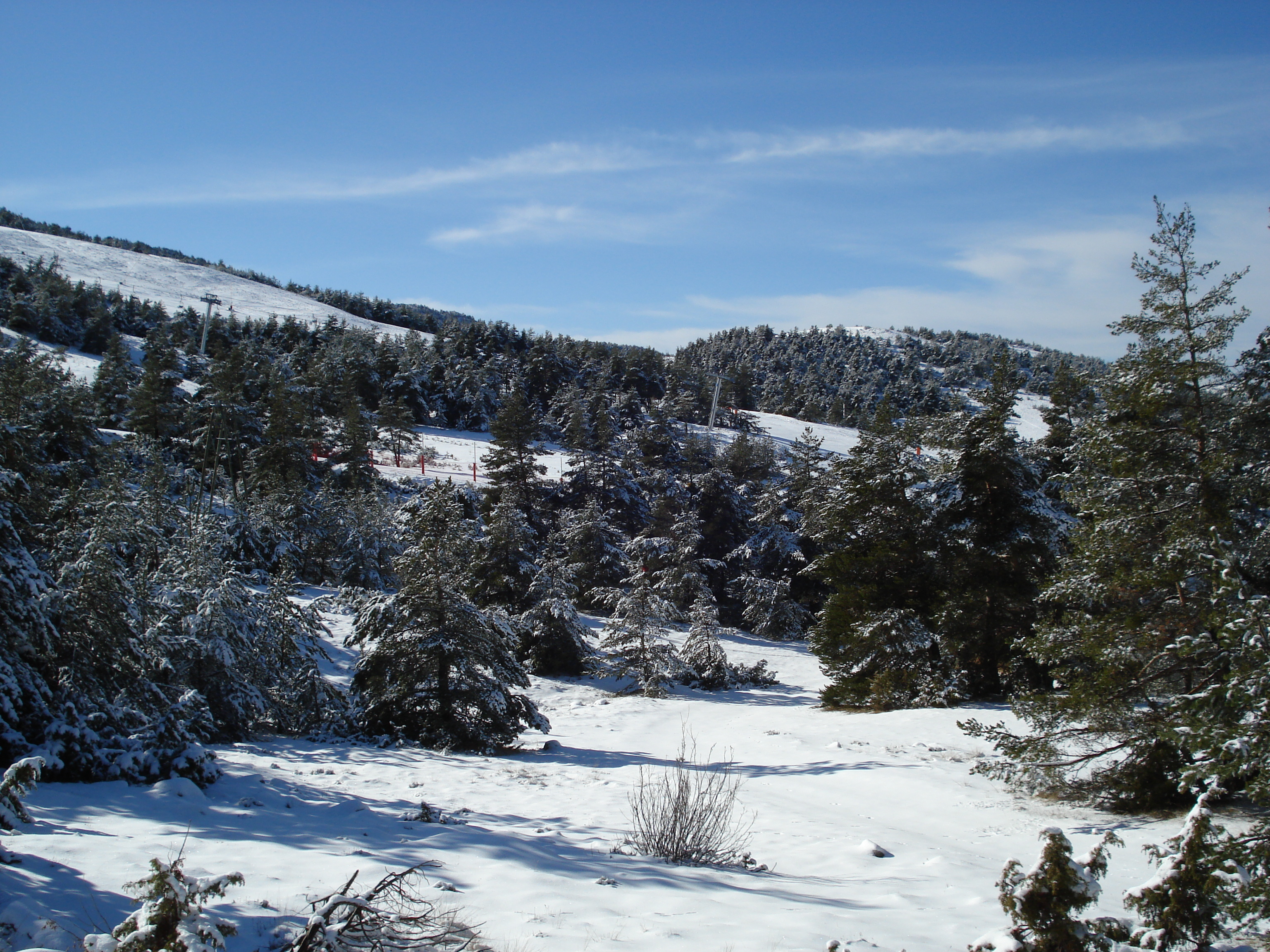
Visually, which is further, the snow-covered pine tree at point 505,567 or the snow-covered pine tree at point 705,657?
the snow-covered pine tree at point 705,657

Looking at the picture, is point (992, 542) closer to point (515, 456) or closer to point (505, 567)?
point (505, 567)

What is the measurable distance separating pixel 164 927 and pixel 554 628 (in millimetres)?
21302

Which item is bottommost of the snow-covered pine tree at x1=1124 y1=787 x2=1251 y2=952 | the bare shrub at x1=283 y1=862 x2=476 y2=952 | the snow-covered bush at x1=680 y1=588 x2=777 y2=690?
the snow-covered bush at x1=680 y1=588 x2=777 y2=690

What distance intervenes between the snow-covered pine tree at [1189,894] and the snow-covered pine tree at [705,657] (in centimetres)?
2044

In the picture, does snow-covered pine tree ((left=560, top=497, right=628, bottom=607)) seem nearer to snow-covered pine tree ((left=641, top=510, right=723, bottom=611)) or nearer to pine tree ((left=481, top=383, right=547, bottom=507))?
snow-covered pine tree ((left=641, top=510, right=723, bottom=611))

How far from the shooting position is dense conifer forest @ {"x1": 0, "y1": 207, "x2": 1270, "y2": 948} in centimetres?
760

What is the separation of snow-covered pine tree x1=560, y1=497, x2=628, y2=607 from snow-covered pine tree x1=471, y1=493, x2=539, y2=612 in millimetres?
8100

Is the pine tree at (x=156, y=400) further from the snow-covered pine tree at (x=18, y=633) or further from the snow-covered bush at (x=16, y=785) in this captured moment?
the snow-covered bush at (x=16, y=785)

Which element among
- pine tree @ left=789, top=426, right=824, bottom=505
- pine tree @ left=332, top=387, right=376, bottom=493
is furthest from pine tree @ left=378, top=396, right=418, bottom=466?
pine tree @ left=789, top=426, right=824, bottom=505

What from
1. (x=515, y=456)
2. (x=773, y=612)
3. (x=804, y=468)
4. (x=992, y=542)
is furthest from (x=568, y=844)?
(x=804, y=468)

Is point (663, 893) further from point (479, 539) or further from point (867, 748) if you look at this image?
point (479, 539)

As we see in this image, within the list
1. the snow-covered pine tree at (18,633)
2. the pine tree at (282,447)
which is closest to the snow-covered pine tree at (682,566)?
the pine tree at (282,447)

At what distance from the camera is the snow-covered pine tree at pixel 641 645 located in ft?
76.4

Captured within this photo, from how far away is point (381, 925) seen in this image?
3.90m
